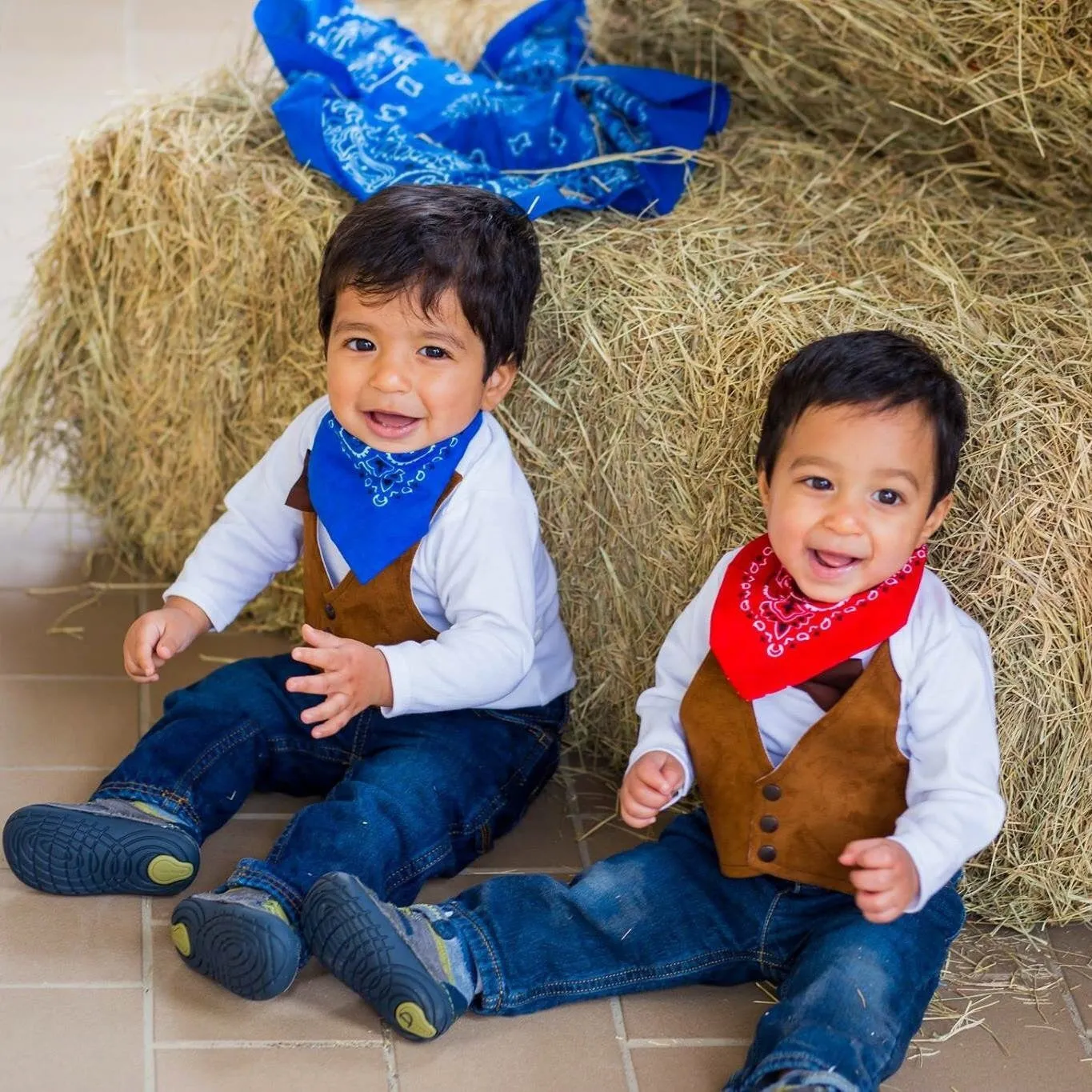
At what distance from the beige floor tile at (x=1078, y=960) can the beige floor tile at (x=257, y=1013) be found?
836mm

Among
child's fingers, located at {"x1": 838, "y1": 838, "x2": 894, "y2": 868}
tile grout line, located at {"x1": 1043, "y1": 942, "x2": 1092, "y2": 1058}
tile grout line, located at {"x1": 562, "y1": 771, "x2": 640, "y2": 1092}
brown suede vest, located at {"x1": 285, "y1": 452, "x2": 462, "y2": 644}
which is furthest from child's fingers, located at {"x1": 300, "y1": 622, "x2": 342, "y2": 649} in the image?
tile grout line, located at {"x1": 1043, "y1": 942, "x2": 1092, "y2": 1058}

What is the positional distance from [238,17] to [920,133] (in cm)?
346

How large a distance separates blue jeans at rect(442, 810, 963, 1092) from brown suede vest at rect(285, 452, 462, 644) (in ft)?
1.23

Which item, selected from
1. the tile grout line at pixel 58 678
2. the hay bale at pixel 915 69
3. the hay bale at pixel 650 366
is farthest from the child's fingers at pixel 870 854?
the tile grout line at pixel 58 678

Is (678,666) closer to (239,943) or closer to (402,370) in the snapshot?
(402,370)

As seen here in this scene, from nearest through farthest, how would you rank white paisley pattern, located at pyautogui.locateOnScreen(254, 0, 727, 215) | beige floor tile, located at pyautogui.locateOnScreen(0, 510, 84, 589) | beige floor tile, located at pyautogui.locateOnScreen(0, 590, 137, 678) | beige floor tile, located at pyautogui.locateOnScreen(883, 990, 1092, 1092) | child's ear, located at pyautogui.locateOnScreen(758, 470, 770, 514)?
beige floor tile, located at pyautogui.locateOnScreen(883, 990, 1092, 1092) < child's ear, located at pyautogui.locateOnScreen(758, 470, 770, 514) < white paisley pattern, located at pyautogui.locateOnScreen(254, 0, 727, 215) < beige floor tile, located at pyautogui.locateOnScreen(0, 590, 137, 678) < beige floor tile, located at pyautogui.locateOnScreen(0, 510, 84, 589)

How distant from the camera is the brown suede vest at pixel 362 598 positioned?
2.04 meters

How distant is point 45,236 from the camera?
3.86 metres

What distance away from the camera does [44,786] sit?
2162mm

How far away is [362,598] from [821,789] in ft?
2.10

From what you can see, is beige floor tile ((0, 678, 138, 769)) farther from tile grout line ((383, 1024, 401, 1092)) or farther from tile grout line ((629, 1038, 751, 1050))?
tile grout line ((629, 1038, 751, 1050))

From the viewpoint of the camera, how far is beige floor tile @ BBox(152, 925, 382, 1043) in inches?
67.8

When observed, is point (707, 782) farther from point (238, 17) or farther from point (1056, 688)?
point (238, 17)

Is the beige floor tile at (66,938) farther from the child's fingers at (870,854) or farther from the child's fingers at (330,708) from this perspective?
the child's fingers at (870,854)
